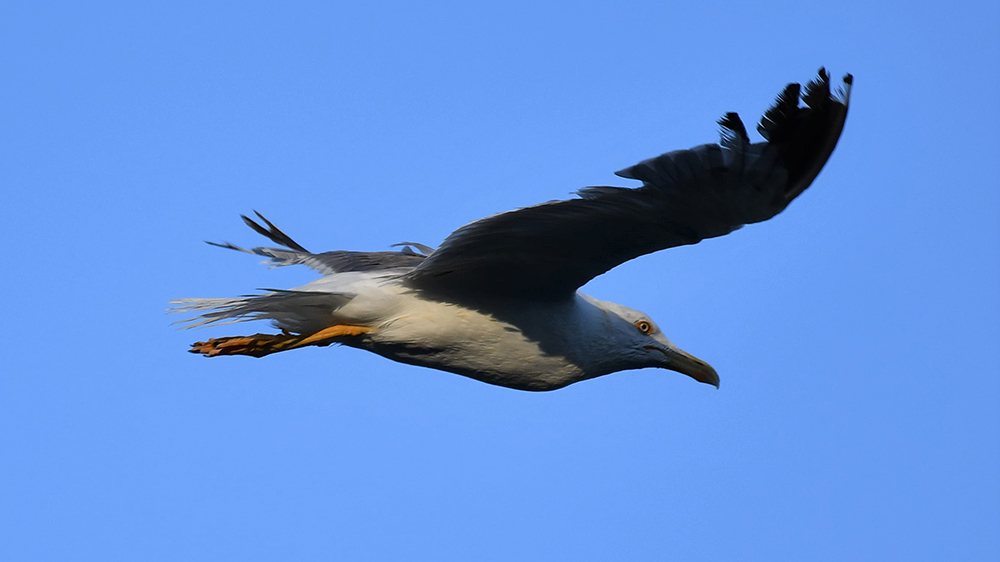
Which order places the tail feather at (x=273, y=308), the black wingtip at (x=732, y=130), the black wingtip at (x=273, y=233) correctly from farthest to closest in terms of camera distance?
the black wingtip at (x=273, y=233) < the tail feather at (x=273, y=308) < the black wingtip at (x=732, y=130)

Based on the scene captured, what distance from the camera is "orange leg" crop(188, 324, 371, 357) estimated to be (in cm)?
671

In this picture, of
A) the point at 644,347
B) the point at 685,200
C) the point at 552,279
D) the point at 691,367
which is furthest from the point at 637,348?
the point at 685,200

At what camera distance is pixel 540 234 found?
19.6 ft

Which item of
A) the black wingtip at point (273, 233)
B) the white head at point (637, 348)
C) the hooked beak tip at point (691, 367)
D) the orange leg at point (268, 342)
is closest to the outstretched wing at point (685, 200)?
the orange leg at point (268, 342)

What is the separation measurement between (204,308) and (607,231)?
104 inches

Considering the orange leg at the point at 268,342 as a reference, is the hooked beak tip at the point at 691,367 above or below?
above

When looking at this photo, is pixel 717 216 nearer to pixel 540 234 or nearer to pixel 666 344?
pixel 540 234

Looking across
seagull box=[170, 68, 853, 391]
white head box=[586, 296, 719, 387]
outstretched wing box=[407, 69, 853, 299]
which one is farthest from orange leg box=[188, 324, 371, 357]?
white head box=[586, 296, 719, 387]

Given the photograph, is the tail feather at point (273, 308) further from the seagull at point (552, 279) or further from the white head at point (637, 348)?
the white head at point (637, 348)

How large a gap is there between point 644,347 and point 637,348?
6cm

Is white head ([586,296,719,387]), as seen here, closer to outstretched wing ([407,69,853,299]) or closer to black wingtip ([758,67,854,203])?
outstretched wing ([407,69,853,299])

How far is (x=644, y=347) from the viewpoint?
771 cm

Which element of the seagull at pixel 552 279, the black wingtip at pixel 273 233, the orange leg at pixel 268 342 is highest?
the black wingtip at pixel 273 233

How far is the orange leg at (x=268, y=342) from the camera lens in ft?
22.0
